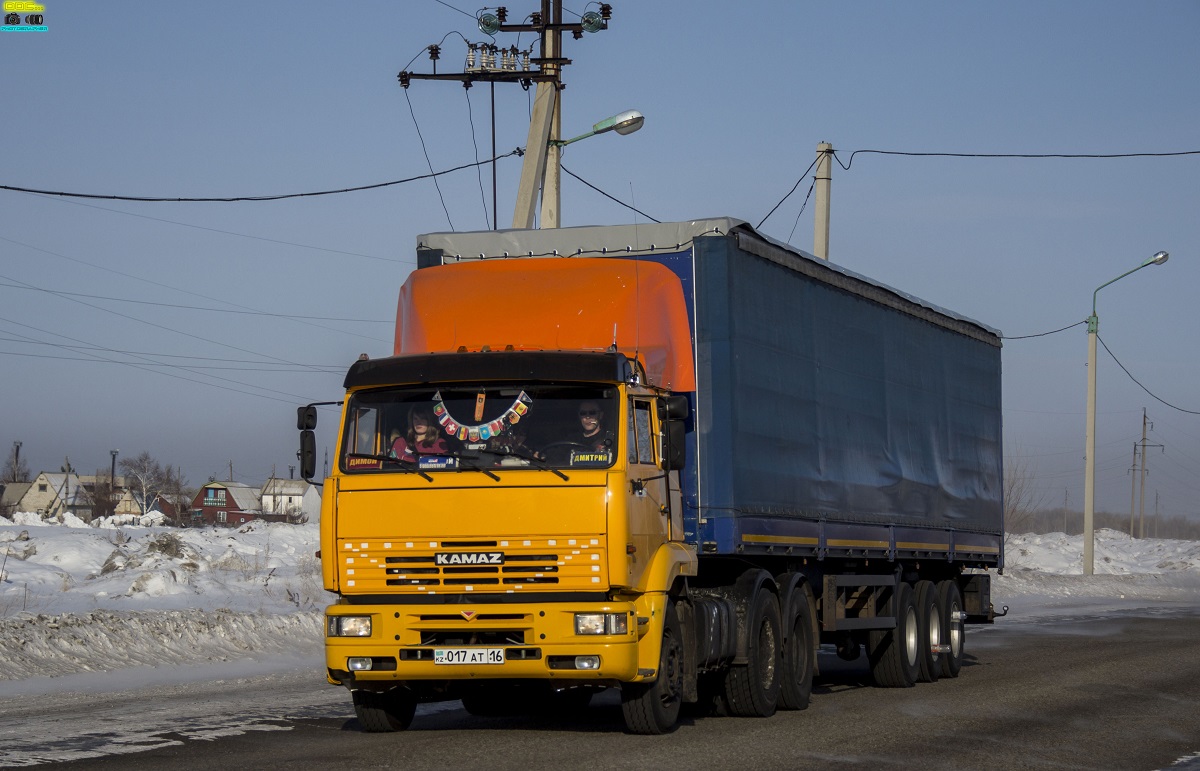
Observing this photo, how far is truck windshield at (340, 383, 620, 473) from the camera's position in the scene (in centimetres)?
1039

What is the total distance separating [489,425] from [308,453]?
138 cm

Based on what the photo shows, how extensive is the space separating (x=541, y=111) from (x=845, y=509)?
10.2m

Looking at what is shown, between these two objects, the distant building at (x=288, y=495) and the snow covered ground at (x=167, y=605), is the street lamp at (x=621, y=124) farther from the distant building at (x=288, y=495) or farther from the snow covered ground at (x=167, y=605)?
the distant building at (x=288, y=495)

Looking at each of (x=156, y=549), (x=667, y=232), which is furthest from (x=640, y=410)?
(x=156, y=549)

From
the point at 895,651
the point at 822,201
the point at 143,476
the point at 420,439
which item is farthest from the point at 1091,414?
the point at 143,476

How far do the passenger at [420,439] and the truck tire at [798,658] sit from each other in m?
4.56

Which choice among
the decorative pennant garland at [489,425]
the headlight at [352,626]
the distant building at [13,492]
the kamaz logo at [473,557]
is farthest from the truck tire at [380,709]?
the distant building at [13,492]

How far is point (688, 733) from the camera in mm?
11617

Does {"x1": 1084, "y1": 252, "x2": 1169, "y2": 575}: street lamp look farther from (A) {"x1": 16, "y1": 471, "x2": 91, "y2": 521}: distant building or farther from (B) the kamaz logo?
(A) {"x1": 16, "y1": 471, "x2": 91, "y2": 521}: distant building

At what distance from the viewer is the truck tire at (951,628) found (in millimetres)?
18234

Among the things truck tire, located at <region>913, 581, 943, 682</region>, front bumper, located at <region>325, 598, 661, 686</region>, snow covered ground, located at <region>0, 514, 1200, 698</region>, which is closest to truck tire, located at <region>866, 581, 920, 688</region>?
truck tire, located at <region>913, 581, 943, 682</region>

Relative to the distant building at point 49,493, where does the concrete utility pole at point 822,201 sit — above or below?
above

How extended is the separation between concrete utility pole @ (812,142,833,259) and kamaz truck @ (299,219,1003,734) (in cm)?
833

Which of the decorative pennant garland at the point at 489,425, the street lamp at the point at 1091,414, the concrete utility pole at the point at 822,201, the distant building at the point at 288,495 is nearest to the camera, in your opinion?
the decorative pennant garland at the point at 489,425
